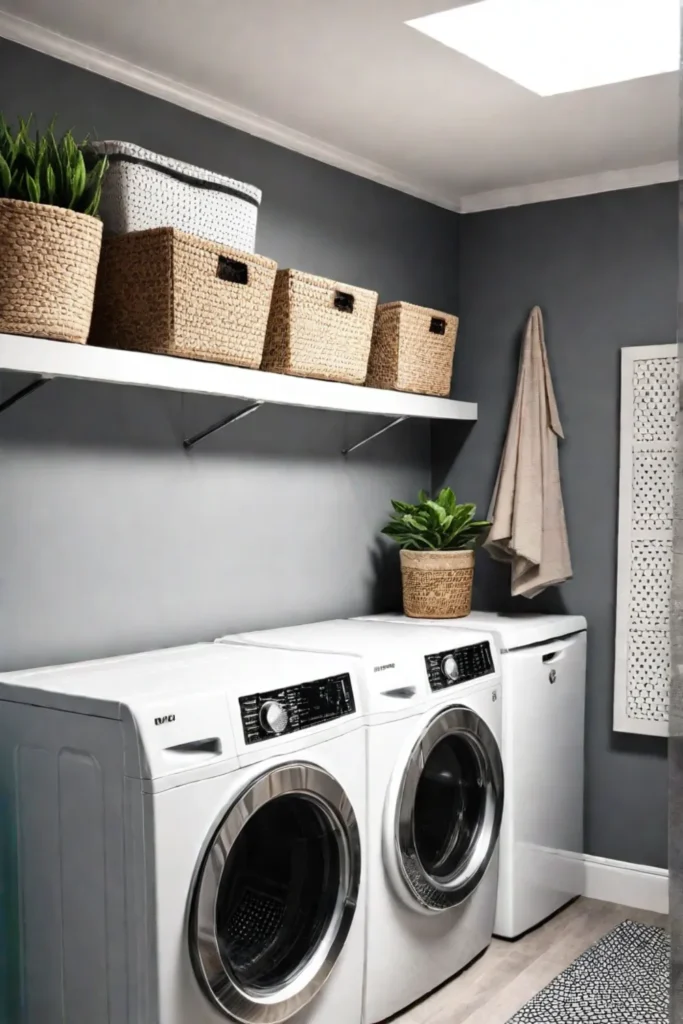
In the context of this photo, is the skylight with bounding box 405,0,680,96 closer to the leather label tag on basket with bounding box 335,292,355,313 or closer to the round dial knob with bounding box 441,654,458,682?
the leather label tag on basket with bounding box 335,292,355,313

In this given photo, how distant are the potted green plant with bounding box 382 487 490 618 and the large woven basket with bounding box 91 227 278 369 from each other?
106 centimetres

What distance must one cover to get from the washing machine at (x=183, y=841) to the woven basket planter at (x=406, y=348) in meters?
1.08

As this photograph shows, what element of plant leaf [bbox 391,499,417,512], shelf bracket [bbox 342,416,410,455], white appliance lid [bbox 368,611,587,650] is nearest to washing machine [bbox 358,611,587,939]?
white appliance lid [bbox 368,611,587,650]

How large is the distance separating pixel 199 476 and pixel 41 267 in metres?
0.93

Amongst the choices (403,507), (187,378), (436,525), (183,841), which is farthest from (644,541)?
(183,841)

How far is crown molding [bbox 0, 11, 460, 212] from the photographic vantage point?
2.39m

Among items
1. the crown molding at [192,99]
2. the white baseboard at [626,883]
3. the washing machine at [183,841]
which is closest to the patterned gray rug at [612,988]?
the white baseboard at [626,883]

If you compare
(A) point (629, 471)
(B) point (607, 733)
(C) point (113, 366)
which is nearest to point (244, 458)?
(C) point (113, 366)

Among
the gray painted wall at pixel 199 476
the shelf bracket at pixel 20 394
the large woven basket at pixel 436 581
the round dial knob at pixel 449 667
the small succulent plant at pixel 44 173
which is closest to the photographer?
the small succulent plant at pixel 44 173

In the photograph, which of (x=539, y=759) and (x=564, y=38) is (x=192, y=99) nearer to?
(x=564, y=38)

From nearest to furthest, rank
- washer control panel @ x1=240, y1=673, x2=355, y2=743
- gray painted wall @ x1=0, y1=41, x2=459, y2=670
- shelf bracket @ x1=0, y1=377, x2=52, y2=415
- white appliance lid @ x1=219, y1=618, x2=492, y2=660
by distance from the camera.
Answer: washer control panel @ x1=240, y1=673, x2=355, y2=743
shelf bracket @ x1=0, y1=377, x2=52, y2=415
gray painted wall @ x1=0, y1=41, x2=459, y2=670
white appliance lid @ x1=219, y1=618, x2=492, y2=660

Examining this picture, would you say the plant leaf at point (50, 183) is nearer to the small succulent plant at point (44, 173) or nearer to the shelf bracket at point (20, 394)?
the small succulent plant at point (44, 173)

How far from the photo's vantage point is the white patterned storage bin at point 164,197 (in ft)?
7.71

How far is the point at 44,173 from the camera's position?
2104mm
